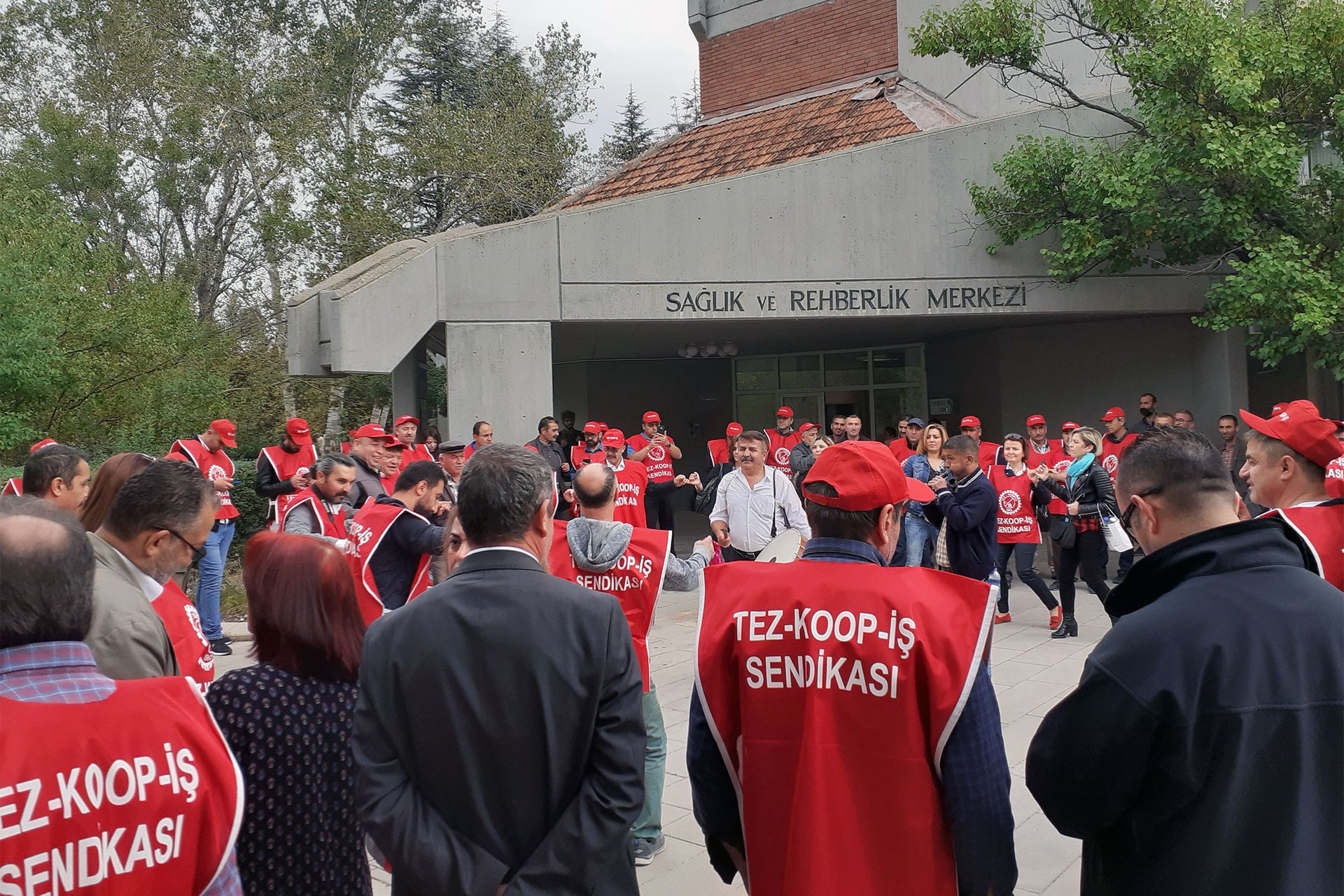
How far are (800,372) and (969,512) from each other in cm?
1373

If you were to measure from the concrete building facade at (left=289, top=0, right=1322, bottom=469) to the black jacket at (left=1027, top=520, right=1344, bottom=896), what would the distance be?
422 inches

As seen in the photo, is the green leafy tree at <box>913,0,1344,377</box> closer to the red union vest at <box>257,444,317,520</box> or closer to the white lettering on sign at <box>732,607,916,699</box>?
the red union vest at <box>257,444,317,520</box>

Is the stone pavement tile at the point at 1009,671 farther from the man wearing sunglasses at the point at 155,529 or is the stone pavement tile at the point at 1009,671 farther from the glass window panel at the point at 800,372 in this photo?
the glass window panel at the point at 800,372

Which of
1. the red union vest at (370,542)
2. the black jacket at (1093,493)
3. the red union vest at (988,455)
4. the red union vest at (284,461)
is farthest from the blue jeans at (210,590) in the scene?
the red union vest at (988,455)

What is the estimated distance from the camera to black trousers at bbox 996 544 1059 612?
915cm

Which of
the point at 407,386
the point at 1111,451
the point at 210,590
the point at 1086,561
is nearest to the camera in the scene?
the point at 210,590

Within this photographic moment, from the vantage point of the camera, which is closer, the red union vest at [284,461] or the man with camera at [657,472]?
the red union vest at [284,461]

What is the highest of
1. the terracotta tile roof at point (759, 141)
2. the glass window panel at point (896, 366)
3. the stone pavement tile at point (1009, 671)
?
the terracotta tile roof at point (759, 141)

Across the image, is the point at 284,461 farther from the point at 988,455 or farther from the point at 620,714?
the point at 620,714

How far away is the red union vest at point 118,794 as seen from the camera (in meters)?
1.75

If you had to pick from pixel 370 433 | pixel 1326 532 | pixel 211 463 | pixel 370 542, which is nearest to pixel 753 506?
pixel 370 433

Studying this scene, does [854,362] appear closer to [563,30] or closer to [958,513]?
[958,513]

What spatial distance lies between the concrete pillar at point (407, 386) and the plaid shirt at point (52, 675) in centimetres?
1251

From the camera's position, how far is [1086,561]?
8961 millimetres
